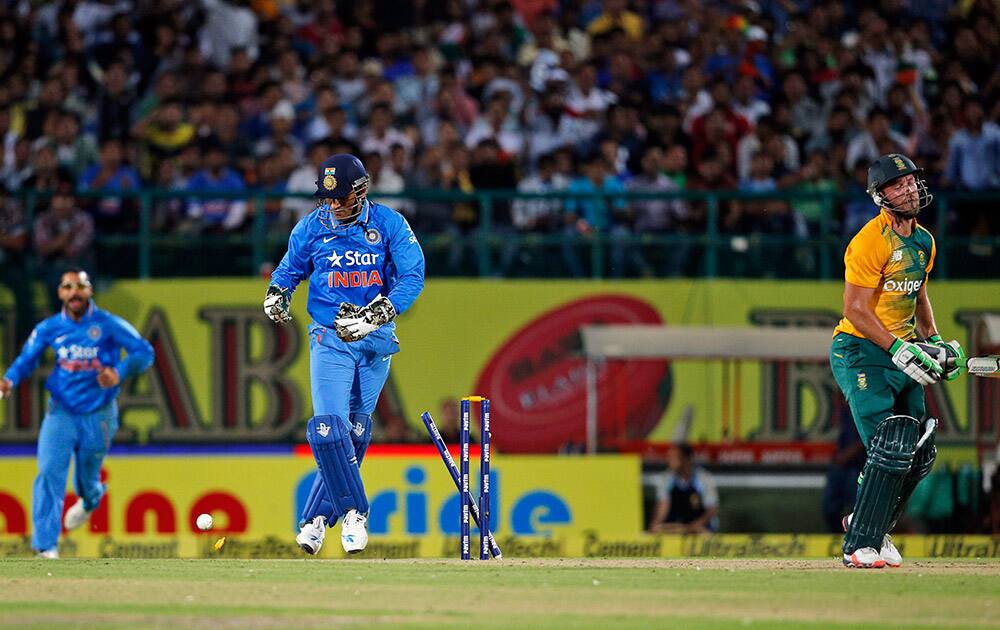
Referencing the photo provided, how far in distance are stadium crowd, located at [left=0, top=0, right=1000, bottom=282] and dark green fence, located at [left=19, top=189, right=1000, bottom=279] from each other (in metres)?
0.09

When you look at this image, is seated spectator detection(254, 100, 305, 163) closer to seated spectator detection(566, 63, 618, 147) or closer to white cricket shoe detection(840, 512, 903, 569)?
seated spectator detection(566, 63, 618, 147)

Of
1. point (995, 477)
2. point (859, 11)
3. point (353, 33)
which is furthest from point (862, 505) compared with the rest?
point (859, 11)

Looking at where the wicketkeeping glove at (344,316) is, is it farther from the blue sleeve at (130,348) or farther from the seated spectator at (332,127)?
the seated spectator at (332,127)

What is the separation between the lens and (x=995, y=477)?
18.2 meters

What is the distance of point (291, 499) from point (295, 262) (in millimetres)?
6728

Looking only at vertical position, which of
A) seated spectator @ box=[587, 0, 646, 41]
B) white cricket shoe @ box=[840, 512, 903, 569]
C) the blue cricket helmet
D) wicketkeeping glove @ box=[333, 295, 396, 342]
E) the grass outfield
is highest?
seated spectator @ box=[587, 0, 646, 41]

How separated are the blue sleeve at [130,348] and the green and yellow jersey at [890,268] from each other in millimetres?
6903

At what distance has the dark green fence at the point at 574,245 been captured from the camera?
18.2 m

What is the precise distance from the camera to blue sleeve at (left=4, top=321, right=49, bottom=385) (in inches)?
599

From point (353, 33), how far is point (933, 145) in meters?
6.43

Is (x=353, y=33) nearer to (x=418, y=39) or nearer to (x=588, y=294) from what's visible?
(x=418, y=39)

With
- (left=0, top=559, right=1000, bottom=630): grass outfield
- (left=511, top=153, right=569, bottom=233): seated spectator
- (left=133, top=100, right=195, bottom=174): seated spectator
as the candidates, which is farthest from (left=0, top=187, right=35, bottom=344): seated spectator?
(left=0, top=559, right=1000, bottom=630): grass outfield

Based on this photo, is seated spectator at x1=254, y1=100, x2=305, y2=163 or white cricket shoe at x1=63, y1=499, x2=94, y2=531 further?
seated spectator at x1=254, y1=100, x2=305, y2=163

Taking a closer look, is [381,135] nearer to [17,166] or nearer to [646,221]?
[646,221]
